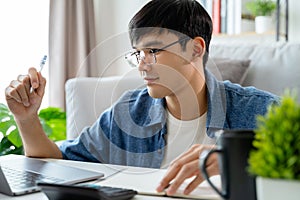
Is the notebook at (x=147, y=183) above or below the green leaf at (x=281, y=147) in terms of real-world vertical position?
below

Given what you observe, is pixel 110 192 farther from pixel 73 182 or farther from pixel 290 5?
pixel 290 5

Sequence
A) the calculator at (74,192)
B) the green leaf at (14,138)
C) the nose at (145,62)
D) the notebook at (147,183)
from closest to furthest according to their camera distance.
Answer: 1. the calculator at (74,192)
2. the notebook at (147,183)
3. the nose at (145,62)
4. the green leaf at (14,138)

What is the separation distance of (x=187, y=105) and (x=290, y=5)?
1.96 m

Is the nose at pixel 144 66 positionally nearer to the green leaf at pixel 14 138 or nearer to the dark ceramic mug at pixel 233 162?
the dark ceramic mug at pixel 233 162

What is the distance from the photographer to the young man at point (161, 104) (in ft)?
4.66

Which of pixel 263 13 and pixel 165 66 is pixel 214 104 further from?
pixel 263 13

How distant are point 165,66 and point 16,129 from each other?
1480mm

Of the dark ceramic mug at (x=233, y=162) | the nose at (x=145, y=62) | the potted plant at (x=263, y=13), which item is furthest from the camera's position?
the potted plant at (x=263, y=13)

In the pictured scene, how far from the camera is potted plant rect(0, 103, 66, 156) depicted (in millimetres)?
2693

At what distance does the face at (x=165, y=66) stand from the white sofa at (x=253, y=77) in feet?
1.78

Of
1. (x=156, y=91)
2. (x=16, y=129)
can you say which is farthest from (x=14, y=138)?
(x=156, y=91)

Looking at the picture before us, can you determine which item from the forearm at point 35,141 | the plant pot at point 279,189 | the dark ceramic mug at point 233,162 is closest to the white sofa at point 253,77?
the forearm at point 35,141

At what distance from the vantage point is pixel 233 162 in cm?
71

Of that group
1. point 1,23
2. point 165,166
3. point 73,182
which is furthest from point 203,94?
point 1,23
